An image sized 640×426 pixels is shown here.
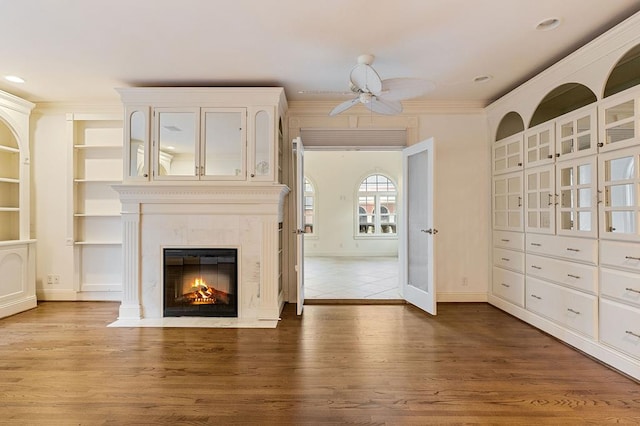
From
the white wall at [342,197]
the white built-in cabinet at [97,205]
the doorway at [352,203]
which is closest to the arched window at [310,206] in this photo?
the doorway at [352,203]

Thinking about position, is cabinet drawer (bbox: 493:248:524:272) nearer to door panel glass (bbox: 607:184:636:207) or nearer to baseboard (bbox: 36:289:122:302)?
door panel glass (bbox: 607:184:636:207)

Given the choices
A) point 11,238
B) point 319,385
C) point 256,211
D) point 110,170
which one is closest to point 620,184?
point 319,385

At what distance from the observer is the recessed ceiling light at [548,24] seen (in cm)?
258

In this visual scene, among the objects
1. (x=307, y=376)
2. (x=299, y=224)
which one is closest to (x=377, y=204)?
(x=299, y=224)

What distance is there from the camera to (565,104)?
3.14m

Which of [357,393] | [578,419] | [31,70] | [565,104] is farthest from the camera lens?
[31,70]

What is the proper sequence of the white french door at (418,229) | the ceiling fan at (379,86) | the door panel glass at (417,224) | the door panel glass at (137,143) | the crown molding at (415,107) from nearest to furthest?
1. the ceiling fan at (379,86)
2. the door panel glass at (137,143)
3. the white french door at (418,229)
4. the door panel glass at (417,224)
5. the crown molding at (415,107)

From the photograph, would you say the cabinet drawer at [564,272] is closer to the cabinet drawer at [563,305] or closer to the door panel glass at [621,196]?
the cabinet drawer at [563,305]

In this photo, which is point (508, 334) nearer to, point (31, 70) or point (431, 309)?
point (431, 309)

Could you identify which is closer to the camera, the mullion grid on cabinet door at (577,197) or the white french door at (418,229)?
the mullion grid on cabinet door at (577,197)

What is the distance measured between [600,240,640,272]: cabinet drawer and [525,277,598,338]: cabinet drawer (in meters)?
0.36

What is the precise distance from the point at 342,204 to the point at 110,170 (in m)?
6.48

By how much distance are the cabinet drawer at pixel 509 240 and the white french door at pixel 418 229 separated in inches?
36.8

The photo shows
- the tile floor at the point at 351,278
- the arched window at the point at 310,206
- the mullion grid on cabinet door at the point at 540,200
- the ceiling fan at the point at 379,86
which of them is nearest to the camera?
the ceiling fan at the point at 379,86
